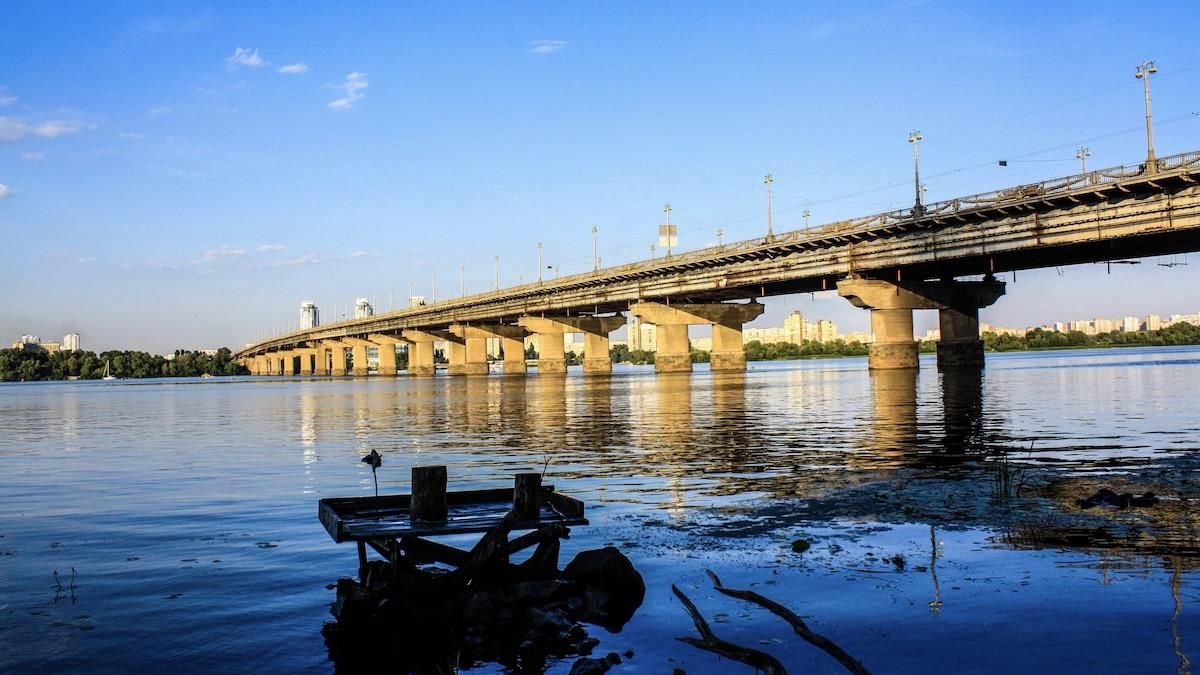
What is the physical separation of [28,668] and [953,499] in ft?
47.2

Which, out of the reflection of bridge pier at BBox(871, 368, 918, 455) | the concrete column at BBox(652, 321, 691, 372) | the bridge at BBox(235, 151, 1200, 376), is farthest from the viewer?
the concrete column at BBox(652, 321, 691, 372)

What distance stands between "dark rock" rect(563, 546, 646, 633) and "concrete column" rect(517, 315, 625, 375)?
424 feet

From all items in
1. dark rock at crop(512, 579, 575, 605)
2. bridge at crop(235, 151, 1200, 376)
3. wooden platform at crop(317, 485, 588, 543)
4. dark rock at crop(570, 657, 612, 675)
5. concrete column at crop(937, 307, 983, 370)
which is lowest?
dark rock at crop(570, 657, 612, 675)

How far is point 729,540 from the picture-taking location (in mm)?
14477

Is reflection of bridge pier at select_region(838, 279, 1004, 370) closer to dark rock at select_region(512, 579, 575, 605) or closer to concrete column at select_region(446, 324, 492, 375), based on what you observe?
dark rock at select_region(512, 579, 575, 605)

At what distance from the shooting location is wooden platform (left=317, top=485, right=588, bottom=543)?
12.0m

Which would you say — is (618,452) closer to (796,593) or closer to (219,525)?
(219,525)

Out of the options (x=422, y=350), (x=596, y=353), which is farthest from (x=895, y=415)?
(x=422, y=350)

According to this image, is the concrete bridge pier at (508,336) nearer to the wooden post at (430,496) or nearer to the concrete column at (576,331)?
the concrete column at (576,331)

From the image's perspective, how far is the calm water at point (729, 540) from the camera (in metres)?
9.54

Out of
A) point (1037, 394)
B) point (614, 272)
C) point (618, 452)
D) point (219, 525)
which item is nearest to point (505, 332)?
point (614, 272)

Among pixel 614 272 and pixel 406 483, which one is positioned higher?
pixel 614 272

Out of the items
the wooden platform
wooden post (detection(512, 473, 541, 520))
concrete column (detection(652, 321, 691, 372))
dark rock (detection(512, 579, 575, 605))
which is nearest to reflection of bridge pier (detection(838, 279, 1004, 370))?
concrete column (detection(652, 321, 691, 372))

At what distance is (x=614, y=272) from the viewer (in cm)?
12250
